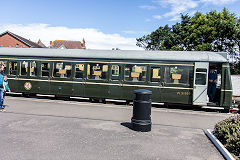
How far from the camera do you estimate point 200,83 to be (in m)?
11.1

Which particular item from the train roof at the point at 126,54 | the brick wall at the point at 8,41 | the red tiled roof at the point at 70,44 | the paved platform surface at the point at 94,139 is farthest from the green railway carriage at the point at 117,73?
the red tiled roof at the point at 70,44

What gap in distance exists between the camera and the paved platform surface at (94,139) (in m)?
4.92

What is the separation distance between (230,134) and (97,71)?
8.21m

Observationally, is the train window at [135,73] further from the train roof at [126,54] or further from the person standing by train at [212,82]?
the person standing by train at [212,82]

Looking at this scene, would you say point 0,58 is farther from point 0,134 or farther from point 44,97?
point 0,134

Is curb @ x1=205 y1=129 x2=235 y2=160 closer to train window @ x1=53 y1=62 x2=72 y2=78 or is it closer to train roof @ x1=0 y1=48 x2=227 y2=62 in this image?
train roof @ x1=0 y1=48 x2=227 y2=62

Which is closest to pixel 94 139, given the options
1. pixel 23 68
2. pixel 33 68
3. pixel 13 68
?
pixel 33 68

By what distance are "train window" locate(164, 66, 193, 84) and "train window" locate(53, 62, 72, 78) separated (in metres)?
5.83

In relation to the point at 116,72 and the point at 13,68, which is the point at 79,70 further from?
the point at 13,68

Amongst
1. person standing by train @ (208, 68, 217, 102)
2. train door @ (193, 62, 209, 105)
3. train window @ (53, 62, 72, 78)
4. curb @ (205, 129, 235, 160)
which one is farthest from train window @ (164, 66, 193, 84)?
train window @ (53, 62, 72, 78)

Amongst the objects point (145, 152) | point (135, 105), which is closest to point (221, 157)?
point (145, 152)

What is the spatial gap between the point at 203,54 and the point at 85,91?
23.1 feet

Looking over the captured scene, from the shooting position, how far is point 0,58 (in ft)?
46.1

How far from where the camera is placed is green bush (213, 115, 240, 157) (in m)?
5.18
